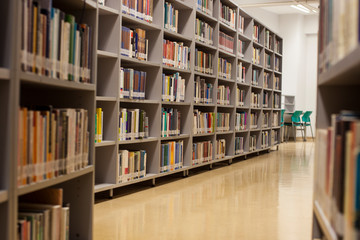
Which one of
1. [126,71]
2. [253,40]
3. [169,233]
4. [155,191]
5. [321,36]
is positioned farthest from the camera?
[253,40]

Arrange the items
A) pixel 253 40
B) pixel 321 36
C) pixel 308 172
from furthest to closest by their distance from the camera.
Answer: pixel 253 40, pixel 308 172, pixel 321 36

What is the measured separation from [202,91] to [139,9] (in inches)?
71.1

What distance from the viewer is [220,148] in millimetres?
6730

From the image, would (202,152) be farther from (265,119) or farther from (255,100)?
(265,119)

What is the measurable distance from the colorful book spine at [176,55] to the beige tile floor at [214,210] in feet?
4.45

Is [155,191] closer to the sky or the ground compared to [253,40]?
closer to the ground

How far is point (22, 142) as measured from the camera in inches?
60.9

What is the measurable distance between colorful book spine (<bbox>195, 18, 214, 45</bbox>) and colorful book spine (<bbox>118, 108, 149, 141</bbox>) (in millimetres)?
1651

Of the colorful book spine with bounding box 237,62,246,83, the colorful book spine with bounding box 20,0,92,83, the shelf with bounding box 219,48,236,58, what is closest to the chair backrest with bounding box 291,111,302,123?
the colorful book spine with bounding box 237,62,246,83

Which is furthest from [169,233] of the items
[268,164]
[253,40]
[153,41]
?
[253,40]

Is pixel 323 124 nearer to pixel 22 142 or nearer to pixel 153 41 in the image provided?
pixel 22 142

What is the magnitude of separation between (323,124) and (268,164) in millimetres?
5712

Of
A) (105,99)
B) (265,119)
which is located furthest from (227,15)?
(105,99)

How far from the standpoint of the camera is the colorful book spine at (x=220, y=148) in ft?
21.7
